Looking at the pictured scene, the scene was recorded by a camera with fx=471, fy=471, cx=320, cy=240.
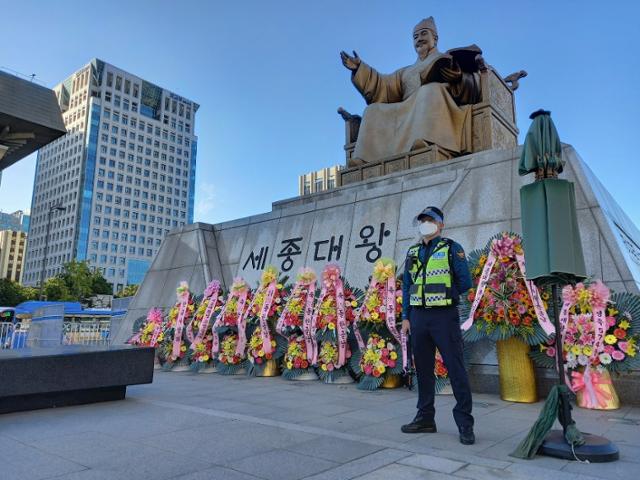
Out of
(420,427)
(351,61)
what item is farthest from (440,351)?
(351,61)

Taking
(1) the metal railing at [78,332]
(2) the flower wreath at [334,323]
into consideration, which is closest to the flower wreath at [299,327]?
(2) the flower wreath at [334,323]

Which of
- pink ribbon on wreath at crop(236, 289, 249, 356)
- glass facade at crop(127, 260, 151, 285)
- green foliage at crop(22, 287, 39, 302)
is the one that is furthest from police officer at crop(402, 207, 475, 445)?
glass facade at crop(127, 260, 151, 285)

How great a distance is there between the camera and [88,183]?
9069cm

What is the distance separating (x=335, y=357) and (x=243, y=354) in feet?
6.35

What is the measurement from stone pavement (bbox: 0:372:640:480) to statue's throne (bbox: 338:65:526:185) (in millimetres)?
6608

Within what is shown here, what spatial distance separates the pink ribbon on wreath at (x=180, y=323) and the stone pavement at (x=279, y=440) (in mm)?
3071

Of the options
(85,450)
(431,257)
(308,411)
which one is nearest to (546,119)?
(431,257)

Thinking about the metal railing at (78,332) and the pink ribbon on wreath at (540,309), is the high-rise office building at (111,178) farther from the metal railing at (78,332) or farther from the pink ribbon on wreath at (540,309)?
the pink ribbon on wreath at (540,309)

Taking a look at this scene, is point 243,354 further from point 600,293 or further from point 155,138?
point 155,138

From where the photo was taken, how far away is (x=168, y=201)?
4097 inches

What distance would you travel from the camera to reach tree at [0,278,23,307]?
51.7 metres

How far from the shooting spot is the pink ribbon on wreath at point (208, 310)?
8.44 metres

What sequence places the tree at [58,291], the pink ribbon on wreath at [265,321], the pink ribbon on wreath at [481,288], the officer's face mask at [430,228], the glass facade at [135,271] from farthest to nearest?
the glass facade at [135,271] < the tree at [58,291] < the pink ribbon on wreath at [265,321] < the pink ribbon on wreath at [481,288] < the officer's face mask at [430,228]

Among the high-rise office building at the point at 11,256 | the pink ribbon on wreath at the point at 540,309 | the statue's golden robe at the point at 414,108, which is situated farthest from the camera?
the high-rise office building at the point at 11,256
